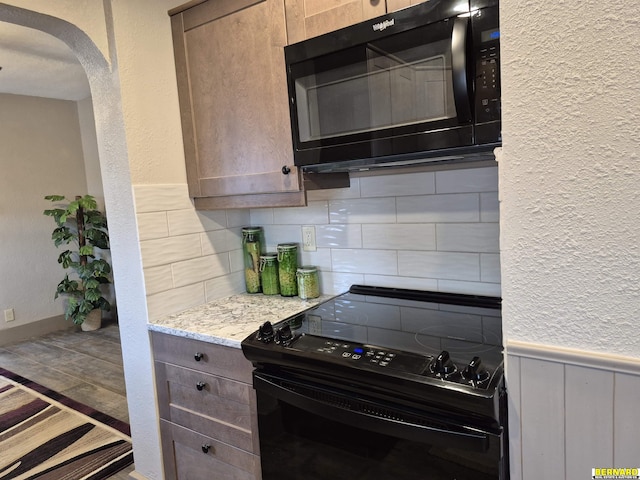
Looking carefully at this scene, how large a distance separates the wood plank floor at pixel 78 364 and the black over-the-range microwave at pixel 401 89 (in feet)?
7.19

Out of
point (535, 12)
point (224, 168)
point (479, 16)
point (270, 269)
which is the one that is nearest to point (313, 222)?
point (270, 269)

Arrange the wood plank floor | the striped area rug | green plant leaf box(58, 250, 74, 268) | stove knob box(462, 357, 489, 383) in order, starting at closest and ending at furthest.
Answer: stove knob box(462, 357, 489, 383) < the striped area rug < the wood plank floor < green plant leaf box(58, 250, 74, 268)

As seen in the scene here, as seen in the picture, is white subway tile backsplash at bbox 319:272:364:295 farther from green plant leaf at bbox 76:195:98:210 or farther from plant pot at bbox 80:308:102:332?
plant pot at bbox 80:308:102:332

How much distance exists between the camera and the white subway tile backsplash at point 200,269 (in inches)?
69.9

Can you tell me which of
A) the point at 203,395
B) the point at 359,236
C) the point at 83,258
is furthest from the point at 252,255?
the point at 83,258

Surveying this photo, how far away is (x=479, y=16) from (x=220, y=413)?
4.85ft

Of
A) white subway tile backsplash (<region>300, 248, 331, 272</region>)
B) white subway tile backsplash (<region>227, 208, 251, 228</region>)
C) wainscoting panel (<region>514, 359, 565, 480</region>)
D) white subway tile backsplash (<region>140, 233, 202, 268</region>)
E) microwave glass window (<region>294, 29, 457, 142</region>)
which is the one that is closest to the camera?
wainscoting panel (<region>514, 359, 565, 480</region>)

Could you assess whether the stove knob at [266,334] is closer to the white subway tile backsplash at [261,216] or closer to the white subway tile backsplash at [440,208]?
the white subway tile backsplash at [440,208]

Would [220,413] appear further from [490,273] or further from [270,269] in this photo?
[490,273]

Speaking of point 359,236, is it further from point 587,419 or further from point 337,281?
point 587,419

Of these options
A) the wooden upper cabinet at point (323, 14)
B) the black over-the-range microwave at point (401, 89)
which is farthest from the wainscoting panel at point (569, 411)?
the wooden upper cabinet at point (323, 14)

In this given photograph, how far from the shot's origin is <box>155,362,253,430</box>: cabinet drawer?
146cm

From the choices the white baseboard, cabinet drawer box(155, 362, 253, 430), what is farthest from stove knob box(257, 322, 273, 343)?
the white baseboard

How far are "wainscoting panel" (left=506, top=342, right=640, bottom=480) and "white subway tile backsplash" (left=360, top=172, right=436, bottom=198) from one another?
2.66 ft
